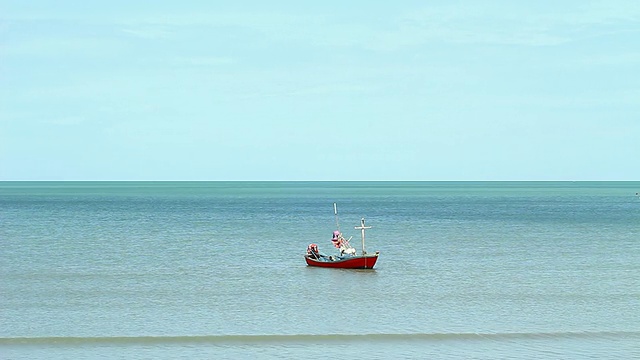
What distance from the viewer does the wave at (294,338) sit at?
102 feet

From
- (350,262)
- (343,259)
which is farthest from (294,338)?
(343,259)

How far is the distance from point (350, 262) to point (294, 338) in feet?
92.7

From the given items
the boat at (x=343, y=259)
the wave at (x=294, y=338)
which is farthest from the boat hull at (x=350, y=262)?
the wave at (x=294, y=338)

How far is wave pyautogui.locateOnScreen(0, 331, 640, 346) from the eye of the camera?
31147mm

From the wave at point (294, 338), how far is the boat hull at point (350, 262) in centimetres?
2666

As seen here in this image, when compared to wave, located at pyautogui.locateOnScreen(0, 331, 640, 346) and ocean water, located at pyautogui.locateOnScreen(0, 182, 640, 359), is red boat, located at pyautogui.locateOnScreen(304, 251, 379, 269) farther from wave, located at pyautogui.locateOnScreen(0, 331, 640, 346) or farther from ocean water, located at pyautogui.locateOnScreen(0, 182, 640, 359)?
wave, located at pyautogui.locateOnScreen(0, 331, 640, 346)

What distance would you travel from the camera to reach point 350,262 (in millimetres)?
60156

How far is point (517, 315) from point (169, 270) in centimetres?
2563

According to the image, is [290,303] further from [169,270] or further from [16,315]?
[169,270]

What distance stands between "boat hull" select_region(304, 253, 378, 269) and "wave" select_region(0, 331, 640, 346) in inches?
1050

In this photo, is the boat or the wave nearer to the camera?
the wave

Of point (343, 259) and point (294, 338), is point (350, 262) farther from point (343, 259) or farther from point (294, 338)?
point (294, 338)

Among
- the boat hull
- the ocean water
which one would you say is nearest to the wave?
the ocean water

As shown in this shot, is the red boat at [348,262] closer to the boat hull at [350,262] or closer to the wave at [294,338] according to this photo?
the boat hull at [350,262]
